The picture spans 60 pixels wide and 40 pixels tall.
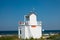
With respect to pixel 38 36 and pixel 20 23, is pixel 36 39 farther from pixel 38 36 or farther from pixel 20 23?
pixel 20 23

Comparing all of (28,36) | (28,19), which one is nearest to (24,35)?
(28,36)

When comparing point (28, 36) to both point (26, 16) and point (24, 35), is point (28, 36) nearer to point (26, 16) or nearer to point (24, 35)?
point (24, 35)

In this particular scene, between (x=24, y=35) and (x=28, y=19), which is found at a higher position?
(x=28, y=19)

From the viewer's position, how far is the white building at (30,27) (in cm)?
3697

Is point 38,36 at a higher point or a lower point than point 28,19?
lower

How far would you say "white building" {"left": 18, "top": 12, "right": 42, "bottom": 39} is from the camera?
121 feet

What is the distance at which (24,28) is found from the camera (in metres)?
36.9

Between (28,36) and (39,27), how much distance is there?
2.61m

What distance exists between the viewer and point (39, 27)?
37875 millimetres

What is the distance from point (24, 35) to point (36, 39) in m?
2.31

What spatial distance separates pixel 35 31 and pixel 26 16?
3.20 meters

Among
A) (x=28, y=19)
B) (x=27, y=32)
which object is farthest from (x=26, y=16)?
(x=27, y=32)

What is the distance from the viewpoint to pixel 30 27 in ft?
122

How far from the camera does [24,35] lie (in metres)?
37.1
